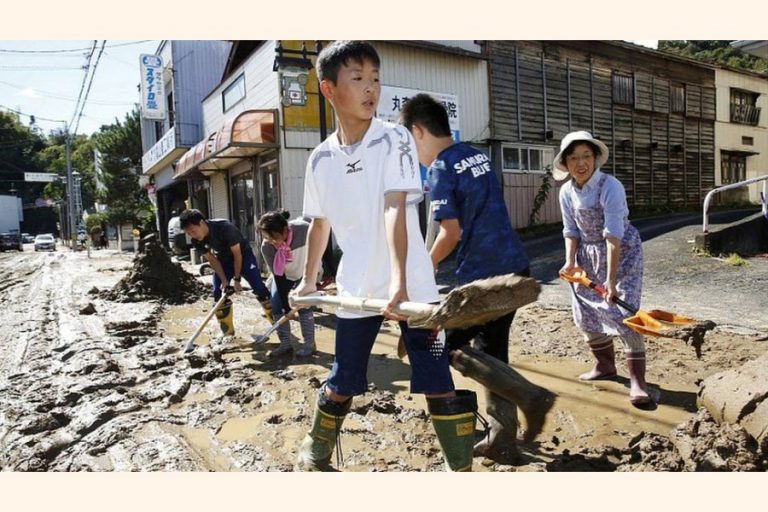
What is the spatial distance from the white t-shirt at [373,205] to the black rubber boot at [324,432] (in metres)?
0.43

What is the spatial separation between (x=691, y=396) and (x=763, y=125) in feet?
80.4

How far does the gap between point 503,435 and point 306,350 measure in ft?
9.31

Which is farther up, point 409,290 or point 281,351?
point 409,290

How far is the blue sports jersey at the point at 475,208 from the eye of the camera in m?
2.61

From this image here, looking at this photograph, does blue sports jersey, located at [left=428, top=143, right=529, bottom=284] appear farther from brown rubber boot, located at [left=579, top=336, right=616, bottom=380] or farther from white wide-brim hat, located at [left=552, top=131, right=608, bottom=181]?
brown rubber boot, located at [left=579, top=336, right=616, bottom=380]

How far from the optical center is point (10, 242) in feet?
130

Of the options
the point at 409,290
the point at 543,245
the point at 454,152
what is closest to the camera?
the point at 409,290

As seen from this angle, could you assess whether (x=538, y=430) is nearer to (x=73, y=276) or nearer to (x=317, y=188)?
(x=317, y=188)

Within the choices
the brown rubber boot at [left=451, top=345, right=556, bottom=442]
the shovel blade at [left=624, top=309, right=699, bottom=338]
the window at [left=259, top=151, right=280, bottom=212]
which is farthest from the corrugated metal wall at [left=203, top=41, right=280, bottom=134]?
the brown rubber boot at [left=451, top=345, right=556, bottom=442]

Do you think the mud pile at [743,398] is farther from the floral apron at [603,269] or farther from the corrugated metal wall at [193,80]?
the corrugated metal wall at [193,80]

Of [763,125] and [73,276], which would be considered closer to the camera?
[73,276]

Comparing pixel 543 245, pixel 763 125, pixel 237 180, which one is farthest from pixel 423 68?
pixel 763 125

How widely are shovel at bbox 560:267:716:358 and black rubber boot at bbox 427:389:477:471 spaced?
151cm

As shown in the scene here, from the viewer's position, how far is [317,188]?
7.68 feet
